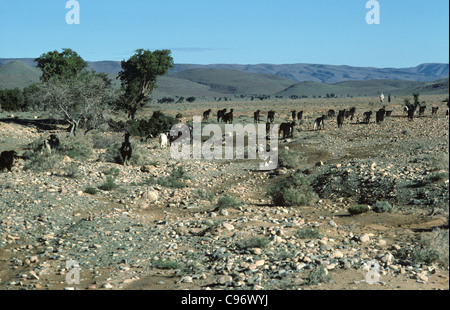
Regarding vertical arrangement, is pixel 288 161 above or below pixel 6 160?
below

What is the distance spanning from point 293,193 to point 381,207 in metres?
2.34

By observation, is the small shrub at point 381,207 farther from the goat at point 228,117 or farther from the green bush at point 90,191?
the goat at point 228,117

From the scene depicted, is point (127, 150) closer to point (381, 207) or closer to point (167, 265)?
point (381, 207)

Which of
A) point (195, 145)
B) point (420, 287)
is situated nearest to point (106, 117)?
point (195, 145)

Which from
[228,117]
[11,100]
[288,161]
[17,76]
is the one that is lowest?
[288,161]

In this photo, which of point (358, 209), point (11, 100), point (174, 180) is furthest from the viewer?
point (11, 100)

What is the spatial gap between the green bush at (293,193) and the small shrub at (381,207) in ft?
6.23

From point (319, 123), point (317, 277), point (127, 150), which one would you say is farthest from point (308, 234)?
point (319, 123)

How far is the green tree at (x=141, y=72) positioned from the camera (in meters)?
39.0

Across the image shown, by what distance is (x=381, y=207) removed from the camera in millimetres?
11406

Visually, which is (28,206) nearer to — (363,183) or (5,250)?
(5,250)
